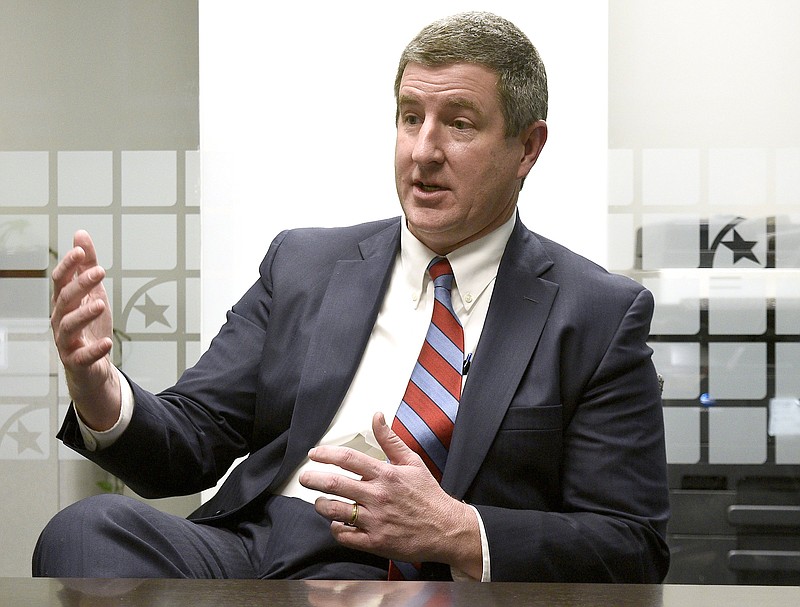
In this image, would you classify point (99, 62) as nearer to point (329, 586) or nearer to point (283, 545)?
point (283, 545)

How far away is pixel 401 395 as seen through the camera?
1.65 m

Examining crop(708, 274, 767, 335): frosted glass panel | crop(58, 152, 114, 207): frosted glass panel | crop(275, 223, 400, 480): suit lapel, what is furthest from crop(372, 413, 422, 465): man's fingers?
crop(58, 152, 114, 207): frosted glass panel

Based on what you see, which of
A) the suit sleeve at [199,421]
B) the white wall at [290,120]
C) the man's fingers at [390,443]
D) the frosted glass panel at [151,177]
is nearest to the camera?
the man's fingers at [390,443]

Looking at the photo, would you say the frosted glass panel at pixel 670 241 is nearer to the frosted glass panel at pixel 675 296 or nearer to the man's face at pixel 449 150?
the frosted glass panel at pixel 675 296

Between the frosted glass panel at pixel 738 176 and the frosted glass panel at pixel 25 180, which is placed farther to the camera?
the frosted glass panel at pixel 25 180

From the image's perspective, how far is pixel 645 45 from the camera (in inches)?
114

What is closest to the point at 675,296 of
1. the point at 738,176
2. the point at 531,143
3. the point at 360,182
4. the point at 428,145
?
the point at 738,176

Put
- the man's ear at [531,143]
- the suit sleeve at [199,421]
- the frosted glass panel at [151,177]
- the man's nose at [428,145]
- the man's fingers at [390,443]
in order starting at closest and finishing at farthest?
1. the man's fingers at [390,443]
2. the suit sleeve at [199,421]
3. the man's nose at [428,145]
4. the man's ear at [531,143]
5. the frosted glass panel at [151,177]

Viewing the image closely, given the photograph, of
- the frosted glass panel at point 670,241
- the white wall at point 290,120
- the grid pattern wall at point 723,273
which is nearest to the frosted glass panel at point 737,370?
the grid pattern wall at point 723,273

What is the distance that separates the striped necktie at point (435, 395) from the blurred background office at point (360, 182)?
115 centimetres

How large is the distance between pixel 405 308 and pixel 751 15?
1.76 metres

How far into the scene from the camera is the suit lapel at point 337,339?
1.64 m

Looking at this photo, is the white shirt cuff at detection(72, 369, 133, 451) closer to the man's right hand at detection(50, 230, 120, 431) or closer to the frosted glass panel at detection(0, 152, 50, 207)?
the man's right hand at detection(50, 230, 120, 431)

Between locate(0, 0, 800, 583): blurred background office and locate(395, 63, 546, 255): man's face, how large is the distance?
105 centimetres
